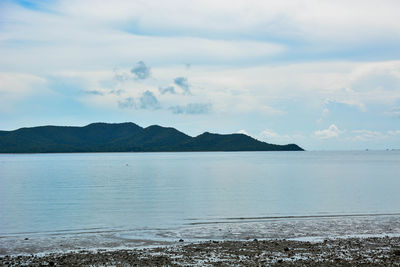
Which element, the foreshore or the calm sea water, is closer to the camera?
the foreshore

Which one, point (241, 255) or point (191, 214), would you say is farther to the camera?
point (191, 214)

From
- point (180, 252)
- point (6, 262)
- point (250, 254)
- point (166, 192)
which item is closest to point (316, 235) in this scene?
point (250, 254)

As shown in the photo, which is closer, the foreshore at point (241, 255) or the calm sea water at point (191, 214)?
the foreshore at point (241, 255)

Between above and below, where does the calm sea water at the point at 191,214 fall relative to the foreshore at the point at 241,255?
below

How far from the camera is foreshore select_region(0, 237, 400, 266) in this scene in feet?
58.4

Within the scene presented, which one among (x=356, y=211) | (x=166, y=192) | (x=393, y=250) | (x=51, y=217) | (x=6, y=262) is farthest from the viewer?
(x=166, y=192)

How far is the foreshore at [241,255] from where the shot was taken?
17812mm

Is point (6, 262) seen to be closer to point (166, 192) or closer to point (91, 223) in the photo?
point (91, 223)

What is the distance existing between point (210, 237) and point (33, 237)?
34.7ft

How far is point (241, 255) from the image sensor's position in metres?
19.3

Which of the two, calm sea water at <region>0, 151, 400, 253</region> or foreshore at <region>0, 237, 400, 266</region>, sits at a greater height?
foreshore at <region>0, 237, 400, 266</region>

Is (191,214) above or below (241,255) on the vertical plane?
below

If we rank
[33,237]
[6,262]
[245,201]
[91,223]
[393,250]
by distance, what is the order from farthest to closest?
1. [245,201]
2. [91,223]
3. [33,237]
4. [393,250]
5. [6,262]

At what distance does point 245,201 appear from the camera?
45.3m
